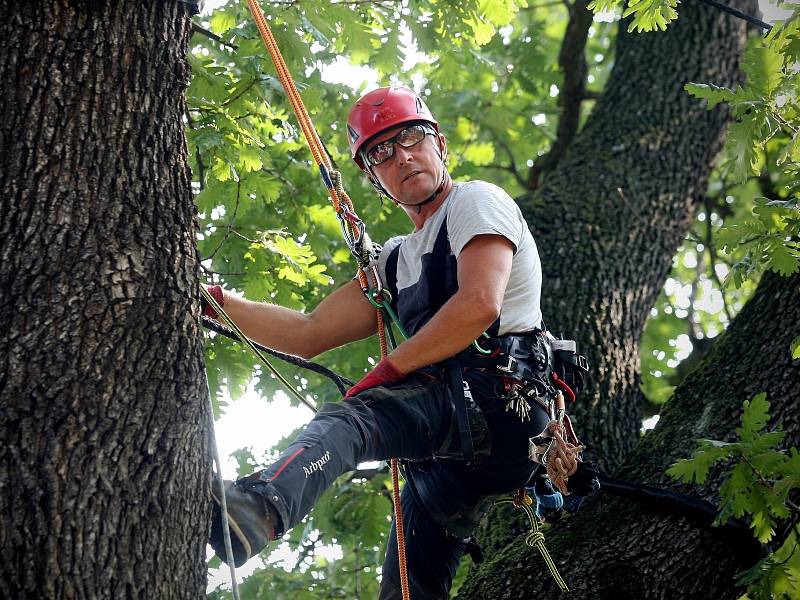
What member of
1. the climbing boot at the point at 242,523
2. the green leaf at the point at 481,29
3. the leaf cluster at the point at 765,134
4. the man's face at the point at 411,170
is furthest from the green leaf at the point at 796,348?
the green leaf at the point at 481,29

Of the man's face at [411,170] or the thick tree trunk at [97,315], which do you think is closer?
the thick tree trunk at [97,315]

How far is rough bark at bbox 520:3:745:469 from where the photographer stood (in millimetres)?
4691

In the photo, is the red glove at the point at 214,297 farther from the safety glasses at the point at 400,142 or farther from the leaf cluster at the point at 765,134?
the leaf cluster at the point at 765,134

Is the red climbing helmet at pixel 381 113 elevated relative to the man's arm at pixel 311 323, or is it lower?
elevated

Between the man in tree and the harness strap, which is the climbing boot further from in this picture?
the harness strap

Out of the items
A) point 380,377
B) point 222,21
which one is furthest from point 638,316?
point 222,21

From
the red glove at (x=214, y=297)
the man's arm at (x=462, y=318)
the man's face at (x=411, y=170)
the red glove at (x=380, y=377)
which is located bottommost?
the red glove at (x=380, y=377)

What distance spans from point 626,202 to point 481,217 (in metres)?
2.31

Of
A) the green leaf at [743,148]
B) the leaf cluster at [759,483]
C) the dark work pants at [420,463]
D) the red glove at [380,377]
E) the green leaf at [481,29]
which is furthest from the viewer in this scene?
the green leaf at [481,29]

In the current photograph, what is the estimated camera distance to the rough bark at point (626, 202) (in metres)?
4.69

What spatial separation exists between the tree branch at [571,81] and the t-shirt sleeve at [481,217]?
149 inches

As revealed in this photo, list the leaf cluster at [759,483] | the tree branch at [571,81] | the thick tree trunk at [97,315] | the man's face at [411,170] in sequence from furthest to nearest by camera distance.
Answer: the tree branch at [571,81] → the man's face at [411,170] → the leaf cluster at [759,483] → the thick tree trunk at [97,315]

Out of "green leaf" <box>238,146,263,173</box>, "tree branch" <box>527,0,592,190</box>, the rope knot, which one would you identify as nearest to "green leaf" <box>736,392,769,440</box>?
the rope knot

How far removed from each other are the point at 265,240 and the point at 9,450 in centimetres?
240
